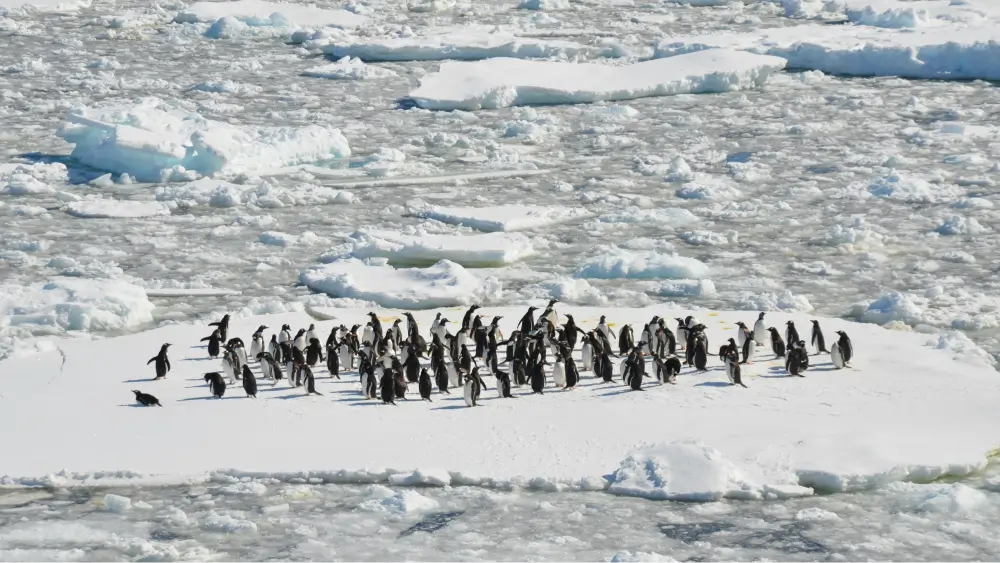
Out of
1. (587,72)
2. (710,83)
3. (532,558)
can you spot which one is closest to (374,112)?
(587,72)

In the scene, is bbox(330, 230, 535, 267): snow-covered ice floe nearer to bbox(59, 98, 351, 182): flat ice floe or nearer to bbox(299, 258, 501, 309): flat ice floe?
bbox(299, 258, 501, 309): flat ice floe

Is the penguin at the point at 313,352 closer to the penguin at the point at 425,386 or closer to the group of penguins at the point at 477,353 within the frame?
the group of penguins at the point at 477,353

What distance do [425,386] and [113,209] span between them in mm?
8487

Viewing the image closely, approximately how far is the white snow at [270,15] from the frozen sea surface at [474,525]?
79.3ft

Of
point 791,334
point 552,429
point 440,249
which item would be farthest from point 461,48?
point 552,429

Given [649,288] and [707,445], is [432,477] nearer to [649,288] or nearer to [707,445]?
[707,445]

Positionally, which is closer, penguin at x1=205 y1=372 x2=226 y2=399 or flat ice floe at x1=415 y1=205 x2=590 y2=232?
penguin at x1=205 y1=372 x2=226 y2=399

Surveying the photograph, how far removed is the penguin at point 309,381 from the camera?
11734 millimetres

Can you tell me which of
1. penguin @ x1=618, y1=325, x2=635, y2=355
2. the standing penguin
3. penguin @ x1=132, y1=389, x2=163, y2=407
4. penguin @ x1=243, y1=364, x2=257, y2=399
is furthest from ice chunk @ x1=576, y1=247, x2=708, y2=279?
penguin @ x1=132, y1=389, x2=163, y2=407

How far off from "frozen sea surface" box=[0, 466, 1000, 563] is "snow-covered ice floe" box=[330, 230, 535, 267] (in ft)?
21.2

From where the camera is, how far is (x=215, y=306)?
1483cm

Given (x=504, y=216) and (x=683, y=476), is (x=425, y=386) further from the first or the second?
(x=504, y=216)

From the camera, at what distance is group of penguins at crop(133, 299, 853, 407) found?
38.8ft

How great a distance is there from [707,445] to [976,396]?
276 cm
